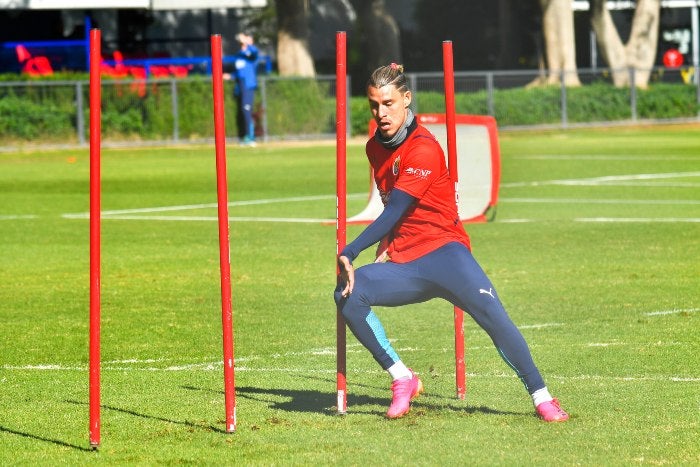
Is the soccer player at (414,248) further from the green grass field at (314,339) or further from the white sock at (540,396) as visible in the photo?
the green grass field at (314,339)

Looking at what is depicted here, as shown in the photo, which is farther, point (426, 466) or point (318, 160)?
point (318, 160)

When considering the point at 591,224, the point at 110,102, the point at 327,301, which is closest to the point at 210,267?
the point at 327,301

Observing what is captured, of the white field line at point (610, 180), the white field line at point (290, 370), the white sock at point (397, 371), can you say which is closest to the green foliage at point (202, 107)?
the white field line at point (610, 180)

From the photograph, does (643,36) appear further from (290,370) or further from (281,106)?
(290,370)

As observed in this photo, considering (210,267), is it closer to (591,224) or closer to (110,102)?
(591,224)

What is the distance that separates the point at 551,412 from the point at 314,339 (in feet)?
11.8

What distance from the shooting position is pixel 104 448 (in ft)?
25.3

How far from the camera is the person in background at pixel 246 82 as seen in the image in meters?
36.7

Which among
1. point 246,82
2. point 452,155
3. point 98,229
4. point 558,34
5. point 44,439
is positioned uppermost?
point 558,34

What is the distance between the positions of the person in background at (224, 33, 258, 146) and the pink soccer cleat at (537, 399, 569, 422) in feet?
95.2

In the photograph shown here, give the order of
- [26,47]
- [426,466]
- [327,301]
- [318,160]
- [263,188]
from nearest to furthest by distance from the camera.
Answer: [426,466] < [327,301] < [263,188] < [318,160] < [26,47]

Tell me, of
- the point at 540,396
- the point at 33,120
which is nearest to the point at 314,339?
the point at 540,396

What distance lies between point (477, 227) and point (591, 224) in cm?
135

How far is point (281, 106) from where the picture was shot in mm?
39188
